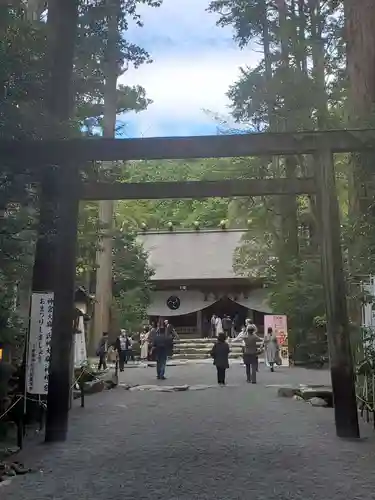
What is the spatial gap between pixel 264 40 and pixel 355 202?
11.5m

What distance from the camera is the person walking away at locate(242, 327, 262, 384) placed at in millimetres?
15219

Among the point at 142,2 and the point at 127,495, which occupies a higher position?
the point at 142,2

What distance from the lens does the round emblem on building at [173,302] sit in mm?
31250

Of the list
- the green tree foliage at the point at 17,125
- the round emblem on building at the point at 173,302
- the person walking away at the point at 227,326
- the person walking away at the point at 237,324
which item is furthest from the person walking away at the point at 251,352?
the round emblem on building at the point at 173,302

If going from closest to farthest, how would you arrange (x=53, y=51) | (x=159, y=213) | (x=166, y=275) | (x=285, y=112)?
(x=53, y=51)
(x=285, y=112)
(x=166, y=275)
(x=159, y=213)

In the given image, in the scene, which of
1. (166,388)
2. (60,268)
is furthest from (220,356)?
(60,268)

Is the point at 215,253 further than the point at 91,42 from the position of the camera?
Yes

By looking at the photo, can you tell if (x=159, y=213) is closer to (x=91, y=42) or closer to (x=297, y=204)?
(x=297, y=204)

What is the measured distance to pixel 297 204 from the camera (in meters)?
23.1

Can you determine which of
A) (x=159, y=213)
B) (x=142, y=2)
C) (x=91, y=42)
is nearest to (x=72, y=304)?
(x=91, y=42)

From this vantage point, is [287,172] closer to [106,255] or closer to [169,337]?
[169,337]

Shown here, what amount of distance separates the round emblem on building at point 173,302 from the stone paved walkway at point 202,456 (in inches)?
767

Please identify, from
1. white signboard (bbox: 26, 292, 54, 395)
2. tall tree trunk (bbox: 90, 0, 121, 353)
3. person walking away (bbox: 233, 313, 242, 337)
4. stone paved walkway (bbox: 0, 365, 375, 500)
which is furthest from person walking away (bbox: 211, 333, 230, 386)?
person walking away (bbox: 233, 313, 242, 337)

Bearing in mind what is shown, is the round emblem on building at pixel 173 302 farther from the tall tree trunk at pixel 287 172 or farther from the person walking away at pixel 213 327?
the tall tree trunk at pixel 287 172
